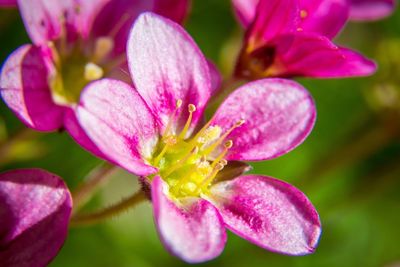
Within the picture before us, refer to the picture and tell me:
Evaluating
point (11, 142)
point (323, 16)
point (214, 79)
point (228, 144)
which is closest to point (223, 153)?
point (228, 144)

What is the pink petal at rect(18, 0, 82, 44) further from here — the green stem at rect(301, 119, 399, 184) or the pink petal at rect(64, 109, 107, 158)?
the green stem at rect(301, 119, 399, 184)

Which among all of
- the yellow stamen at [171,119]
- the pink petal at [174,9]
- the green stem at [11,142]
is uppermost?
the pink petal at [174,9]

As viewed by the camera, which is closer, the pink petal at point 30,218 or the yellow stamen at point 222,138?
the pink petal at point 30,218

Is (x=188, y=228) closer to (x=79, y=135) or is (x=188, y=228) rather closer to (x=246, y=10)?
(x=79, y=135)

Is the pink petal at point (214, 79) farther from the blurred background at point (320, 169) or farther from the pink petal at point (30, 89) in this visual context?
the blurred background at point (320, 169)

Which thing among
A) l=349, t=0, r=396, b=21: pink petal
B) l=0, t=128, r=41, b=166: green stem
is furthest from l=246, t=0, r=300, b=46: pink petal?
l=0, t=128, r=41, b=166: green stem

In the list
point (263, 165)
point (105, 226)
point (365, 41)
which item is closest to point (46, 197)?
point (105, 226)

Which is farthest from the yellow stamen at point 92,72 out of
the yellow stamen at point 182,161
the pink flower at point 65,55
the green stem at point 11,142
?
the yellow stamen at point 182,161

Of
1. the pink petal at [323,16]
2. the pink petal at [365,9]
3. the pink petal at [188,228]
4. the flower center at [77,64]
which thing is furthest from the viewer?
the pink petal at [365,9]
